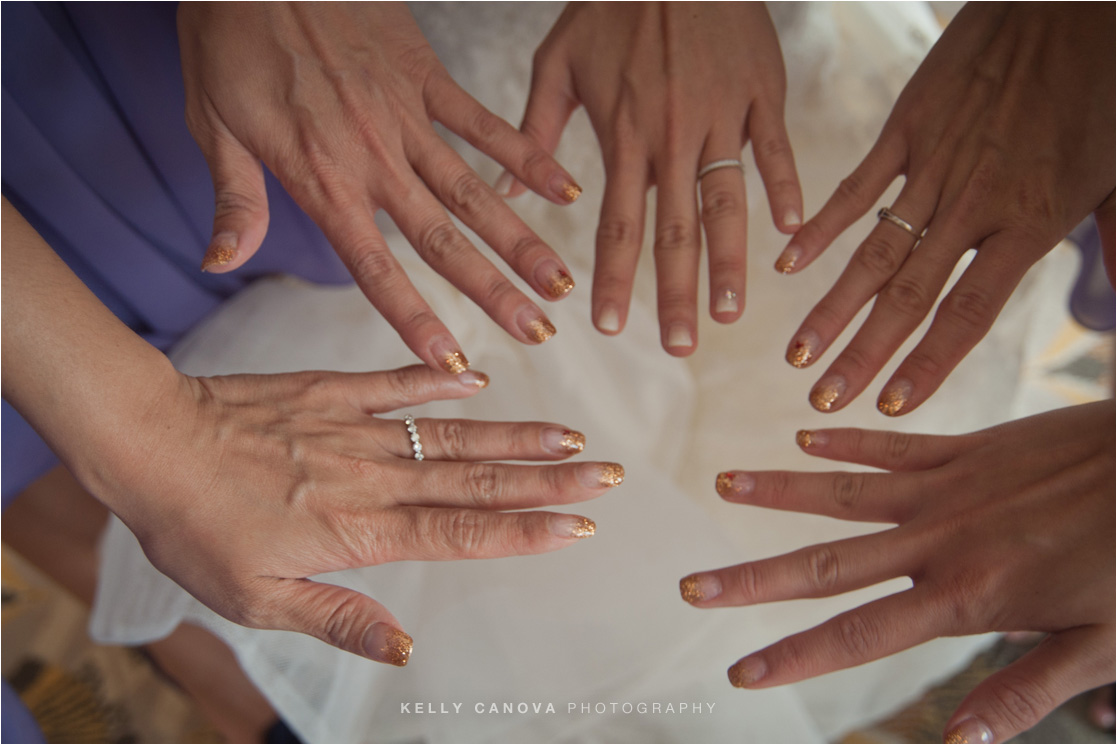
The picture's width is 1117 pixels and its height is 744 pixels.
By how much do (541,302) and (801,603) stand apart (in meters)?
0.57

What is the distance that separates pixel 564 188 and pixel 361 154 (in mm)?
263

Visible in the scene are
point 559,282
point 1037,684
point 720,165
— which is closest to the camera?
point 1037,684

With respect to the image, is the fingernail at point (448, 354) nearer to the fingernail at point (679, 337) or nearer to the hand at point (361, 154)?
the hand at point (361, 154)

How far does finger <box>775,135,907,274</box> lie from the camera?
3.00 ft

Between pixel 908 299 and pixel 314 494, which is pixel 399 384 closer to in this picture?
pixel 314 494

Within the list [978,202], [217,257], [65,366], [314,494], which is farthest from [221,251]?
[978,202]

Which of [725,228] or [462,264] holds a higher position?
[725,228]

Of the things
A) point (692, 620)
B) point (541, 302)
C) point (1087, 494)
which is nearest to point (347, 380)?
point (541, 302)

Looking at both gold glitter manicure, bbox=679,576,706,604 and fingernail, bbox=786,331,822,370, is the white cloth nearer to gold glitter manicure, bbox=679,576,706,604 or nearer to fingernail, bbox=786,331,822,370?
gold glitter manicure, bbox=679,576,706,604

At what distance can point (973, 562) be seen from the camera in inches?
26.1

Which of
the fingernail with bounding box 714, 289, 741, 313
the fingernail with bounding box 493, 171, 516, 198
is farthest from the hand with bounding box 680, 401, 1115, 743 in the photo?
the fingernail with bounding box 493, 171, 516, 198

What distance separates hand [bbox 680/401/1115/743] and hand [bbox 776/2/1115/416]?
0.10 m

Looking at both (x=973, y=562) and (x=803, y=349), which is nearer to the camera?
(x=973, y=562)

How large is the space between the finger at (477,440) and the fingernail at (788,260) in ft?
1.15
